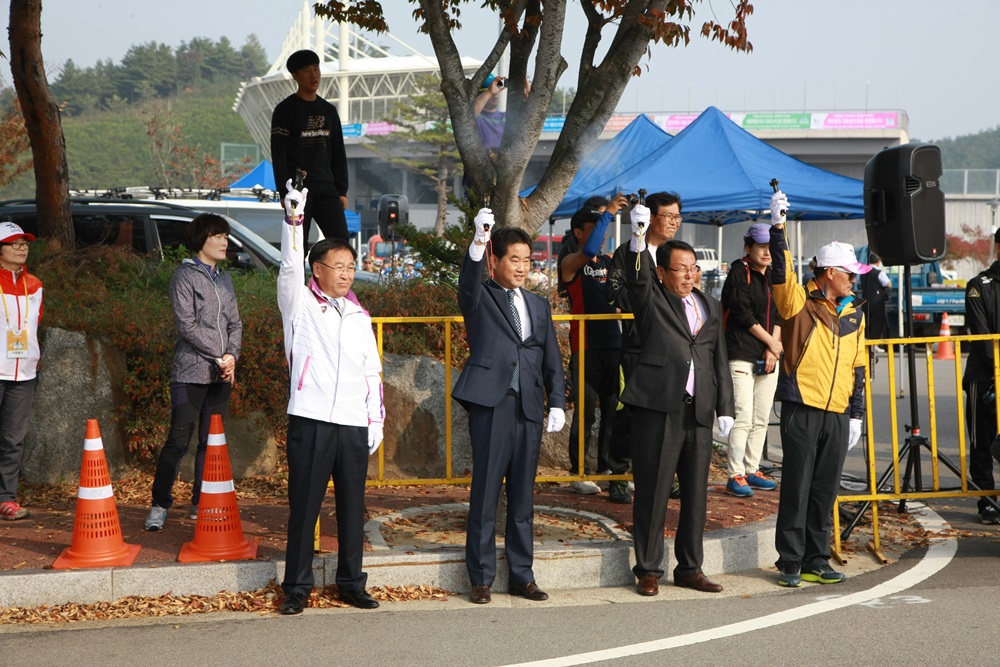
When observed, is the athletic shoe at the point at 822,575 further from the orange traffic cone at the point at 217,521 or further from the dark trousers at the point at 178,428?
the dark trousers at the point at 178,428

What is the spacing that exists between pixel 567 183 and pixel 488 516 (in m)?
3.40

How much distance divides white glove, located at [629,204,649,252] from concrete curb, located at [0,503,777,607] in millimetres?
1749

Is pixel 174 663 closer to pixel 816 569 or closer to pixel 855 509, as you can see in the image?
pixel 816 569

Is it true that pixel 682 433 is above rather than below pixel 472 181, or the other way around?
below

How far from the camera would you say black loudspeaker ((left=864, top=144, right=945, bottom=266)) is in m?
7.47

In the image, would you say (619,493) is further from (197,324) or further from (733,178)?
(733,178)

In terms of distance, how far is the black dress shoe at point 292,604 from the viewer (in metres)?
5.41

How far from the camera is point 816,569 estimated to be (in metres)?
6.18

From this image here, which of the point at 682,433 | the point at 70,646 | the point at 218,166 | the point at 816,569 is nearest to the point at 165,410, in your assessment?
the point at 70,646

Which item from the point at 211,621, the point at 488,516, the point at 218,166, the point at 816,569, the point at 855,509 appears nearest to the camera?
the point at 211,621

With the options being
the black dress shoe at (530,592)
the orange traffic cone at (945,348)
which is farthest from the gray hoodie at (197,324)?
the orange traffic cone at (945,348)

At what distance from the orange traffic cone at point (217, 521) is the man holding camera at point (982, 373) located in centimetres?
535

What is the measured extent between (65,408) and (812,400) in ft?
17.8

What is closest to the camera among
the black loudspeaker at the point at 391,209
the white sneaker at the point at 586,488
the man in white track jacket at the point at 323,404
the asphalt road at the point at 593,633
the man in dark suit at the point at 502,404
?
the asphalt road at the point at 593,633
